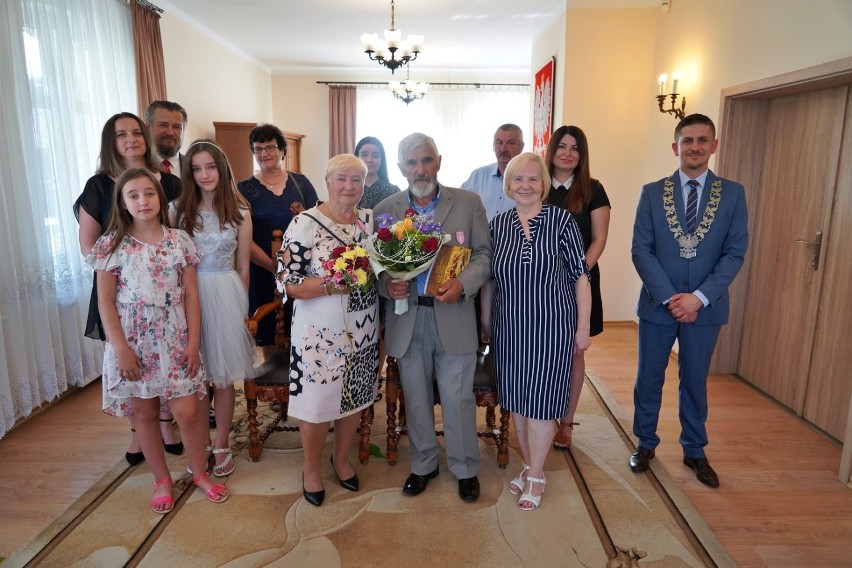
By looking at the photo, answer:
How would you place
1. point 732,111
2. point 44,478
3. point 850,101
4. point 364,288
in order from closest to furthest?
1. point 364,288
2. point 44,478
3. point 850,101
4. point 732,111

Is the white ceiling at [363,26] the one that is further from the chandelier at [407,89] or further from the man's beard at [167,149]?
the man's beard at [167,149]

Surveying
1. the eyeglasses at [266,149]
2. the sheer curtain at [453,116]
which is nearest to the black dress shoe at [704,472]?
the eyeglasses at [266,149]

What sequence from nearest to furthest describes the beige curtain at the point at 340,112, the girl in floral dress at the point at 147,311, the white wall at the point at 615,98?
the girl in floral dress at the point at 147,311 < the white wall at the point at 615,98 < the beige curtain at the point at 340,112

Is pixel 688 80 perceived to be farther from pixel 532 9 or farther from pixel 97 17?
pixel 97 17

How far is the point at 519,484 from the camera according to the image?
8.35 feet

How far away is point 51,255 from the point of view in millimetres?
3518

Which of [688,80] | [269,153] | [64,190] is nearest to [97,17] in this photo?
[64,190]

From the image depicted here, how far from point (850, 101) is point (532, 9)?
3366 mm

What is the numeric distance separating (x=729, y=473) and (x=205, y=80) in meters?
6.59

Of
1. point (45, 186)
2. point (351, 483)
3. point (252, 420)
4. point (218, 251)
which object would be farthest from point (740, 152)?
point (45, 186)

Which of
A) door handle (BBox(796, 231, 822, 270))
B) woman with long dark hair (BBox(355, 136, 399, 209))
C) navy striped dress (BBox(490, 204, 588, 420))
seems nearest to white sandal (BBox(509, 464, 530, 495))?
navy striped dress (BBox(490, 204, 588, 420))

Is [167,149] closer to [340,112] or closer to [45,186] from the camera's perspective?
[45,186]

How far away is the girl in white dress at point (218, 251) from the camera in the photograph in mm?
2445

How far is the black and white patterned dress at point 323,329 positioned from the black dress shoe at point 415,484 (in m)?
0.47
